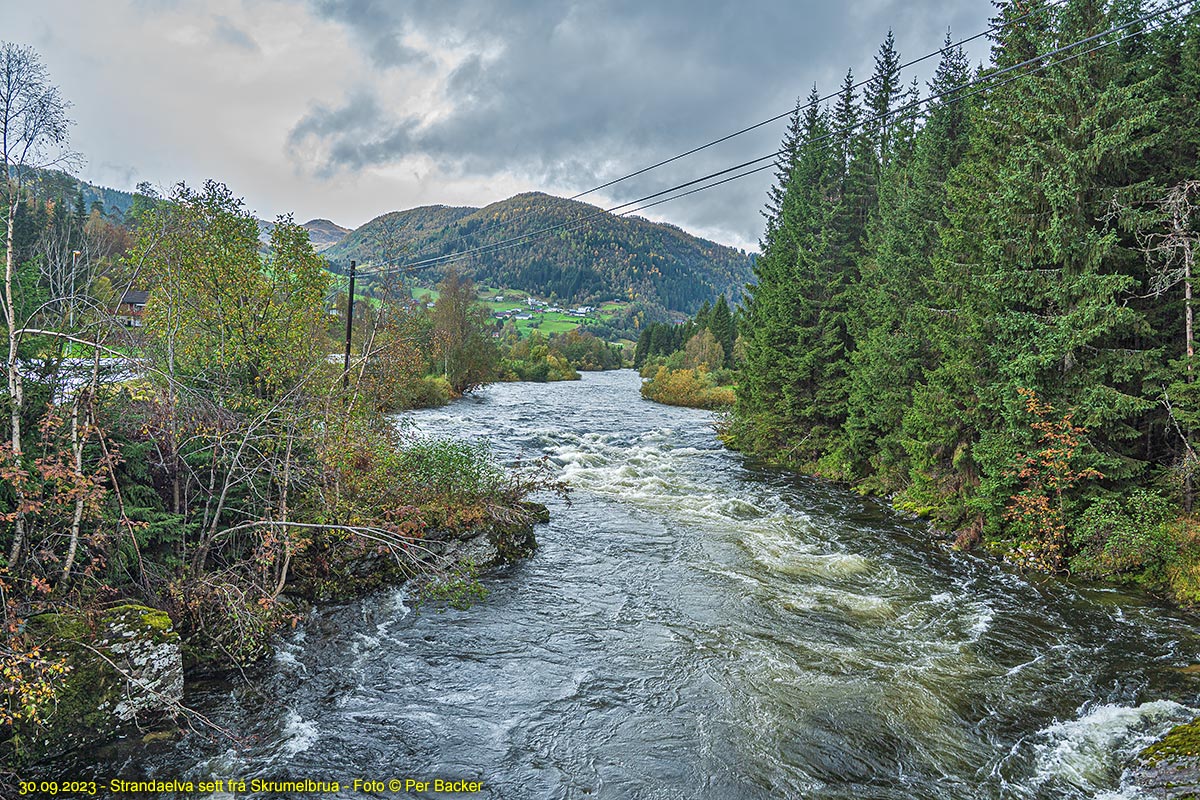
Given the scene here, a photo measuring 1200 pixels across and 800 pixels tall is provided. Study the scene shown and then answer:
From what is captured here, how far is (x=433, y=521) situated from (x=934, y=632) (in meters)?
9.09

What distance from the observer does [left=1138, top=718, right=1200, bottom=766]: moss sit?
601cm

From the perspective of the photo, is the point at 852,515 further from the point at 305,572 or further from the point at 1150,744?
the point at 305,572

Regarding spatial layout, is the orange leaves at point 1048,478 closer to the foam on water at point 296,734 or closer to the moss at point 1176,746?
the moss at point 1176,746

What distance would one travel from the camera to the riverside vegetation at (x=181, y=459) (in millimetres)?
6430

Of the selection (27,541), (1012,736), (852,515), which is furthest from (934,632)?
(27,541)

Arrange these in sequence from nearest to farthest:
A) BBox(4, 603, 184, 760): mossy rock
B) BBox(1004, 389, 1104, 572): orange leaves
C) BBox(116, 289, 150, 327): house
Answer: BBox(4, 603, 184, 760): mossy rock → BBox(116, 289, 150, 327): house → BBox(1004, 389, 1104, 572): orange leaves

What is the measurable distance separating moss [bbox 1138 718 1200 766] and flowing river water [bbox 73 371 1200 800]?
315 mm

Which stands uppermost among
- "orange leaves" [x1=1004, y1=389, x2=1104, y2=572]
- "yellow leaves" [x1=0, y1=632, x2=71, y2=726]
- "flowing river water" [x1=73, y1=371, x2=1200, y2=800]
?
"orange leaves" [x1=1004, y1=389, x2=1104, y2=572]

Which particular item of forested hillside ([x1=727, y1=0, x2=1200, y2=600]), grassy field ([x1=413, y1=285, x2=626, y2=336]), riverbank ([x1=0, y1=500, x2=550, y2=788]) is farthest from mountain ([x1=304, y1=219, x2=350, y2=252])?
grassy field ([x1=413, y1=285, x2=626, y2=336])

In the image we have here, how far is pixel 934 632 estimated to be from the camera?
9.63 meters

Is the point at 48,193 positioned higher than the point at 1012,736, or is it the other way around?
the point at 48,193

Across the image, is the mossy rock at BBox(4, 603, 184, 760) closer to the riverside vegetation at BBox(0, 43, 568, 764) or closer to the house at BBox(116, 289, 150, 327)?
the riverside vegetation at BBox(0, 43, 568, 764)

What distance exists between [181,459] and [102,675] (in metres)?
2.90

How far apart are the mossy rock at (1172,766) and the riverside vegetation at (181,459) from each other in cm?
833
